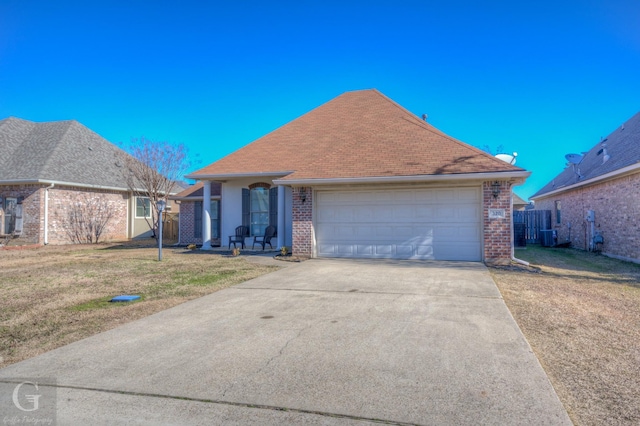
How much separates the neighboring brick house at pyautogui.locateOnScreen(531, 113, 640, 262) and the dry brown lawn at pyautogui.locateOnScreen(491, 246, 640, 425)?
13.0 ft

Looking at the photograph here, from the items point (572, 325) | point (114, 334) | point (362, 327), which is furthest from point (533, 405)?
point (114, 334)

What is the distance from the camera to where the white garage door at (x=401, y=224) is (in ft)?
36.5

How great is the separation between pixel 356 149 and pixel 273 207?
3774mm

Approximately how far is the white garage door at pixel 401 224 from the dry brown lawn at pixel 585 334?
7.20 feet

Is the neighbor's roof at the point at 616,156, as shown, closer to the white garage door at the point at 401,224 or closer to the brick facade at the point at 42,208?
the white garage door at the point at 401,224

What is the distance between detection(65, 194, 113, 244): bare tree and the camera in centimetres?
1855

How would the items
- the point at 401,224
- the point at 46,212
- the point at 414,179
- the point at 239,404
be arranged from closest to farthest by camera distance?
the point at 239,404
the point at 414,179
the point at 401,224
the point at 46,212

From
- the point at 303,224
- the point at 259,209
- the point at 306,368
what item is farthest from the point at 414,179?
the point at 306,368

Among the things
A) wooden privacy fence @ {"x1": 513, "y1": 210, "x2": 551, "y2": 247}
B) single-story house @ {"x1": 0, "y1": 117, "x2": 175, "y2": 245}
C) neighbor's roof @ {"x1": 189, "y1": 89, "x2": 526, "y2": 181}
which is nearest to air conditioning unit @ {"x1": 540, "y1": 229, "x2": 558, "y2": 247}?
wooden privacy fence @ {"x1": 513, "y1": 210, "x2": 551, "y2": 247}

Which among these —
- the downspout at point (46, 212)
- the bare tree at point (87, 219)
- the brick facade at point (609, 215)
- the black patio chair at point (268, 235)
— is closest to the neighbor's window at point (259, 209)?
the black patio chair at point (268, 235)

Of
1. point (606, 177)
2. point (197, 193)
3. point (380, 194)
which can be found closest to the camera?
point (380, 194)

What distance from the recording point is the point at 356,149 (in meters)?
13.1

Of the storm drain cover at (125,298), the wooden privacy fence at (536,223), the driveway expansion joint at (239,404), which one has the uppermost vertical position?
the wooden privacy fence at (536,223)

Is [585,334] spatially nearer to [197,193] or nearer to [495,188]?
[495,188]
